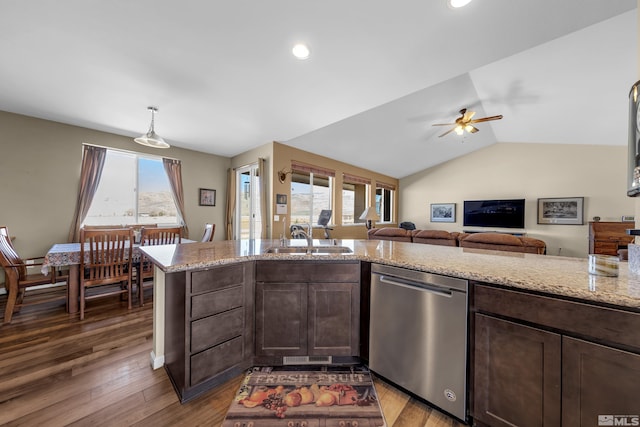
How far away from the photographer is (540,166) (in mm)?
5820

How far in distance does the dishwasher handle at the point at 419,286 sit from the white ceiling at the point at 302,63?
2.02 m

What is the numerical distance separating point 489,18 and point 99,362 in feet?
13.5

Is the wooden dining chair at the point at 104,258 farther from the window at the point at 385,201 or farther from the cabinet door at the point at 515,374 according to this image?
the window at the point at 385,201

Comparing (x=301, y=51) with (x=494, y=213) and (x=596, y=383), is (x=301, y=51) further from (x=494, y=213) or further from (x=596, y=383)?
(x=494, y=213)

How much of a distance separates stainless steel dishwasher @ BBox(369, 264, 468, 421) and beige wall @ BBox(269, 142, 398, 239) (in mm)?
1986

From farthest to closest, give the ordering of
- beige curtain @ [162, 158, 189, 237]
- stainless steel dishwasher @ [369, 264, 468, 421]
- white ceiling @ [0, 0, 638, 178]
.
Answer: beige curtain @ [162, 158, 189, 237] → white ceiling @ [0, 0, 638, 178] → stainless steel dishwasher @ [369, 264, 468, 421]

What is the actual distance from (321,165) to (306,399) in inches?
175

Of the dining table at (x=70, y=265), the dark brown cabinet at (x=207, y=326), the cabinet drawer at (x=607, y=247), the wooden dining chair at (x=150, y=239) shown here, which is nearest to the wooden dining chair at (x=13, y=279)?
the dining table at (x=70, y=265)

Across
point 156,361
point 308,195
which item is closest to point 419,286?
point 156,361

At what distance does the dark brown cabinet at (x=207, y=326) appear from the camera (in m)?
1.41

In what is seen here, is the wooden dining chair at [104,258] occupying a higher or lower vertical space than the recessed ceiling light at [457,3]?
lower

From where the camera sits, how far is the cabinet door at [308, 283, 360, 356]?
5.54 feet

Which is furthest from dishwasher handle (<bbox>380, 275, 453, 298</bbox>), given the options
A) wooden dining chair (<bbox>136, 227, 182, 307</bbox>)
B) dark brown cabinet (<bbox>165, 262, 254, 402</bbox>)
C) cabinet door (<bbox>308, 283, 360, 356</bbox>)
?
wooden dining chair (<bbox>136, 227, 182, 307</bbox>)

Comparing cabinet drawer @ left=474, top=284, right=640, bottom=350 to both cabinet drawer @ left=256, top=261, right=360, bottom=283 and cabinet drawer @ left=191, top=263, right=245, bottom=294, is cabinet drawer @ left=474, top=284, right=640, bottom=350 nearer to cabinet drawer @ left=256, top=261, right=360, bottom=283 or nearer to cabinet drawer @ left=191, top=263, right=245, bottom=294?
cabinet drawer @ left=256, top=261, right=360, bottom=283
